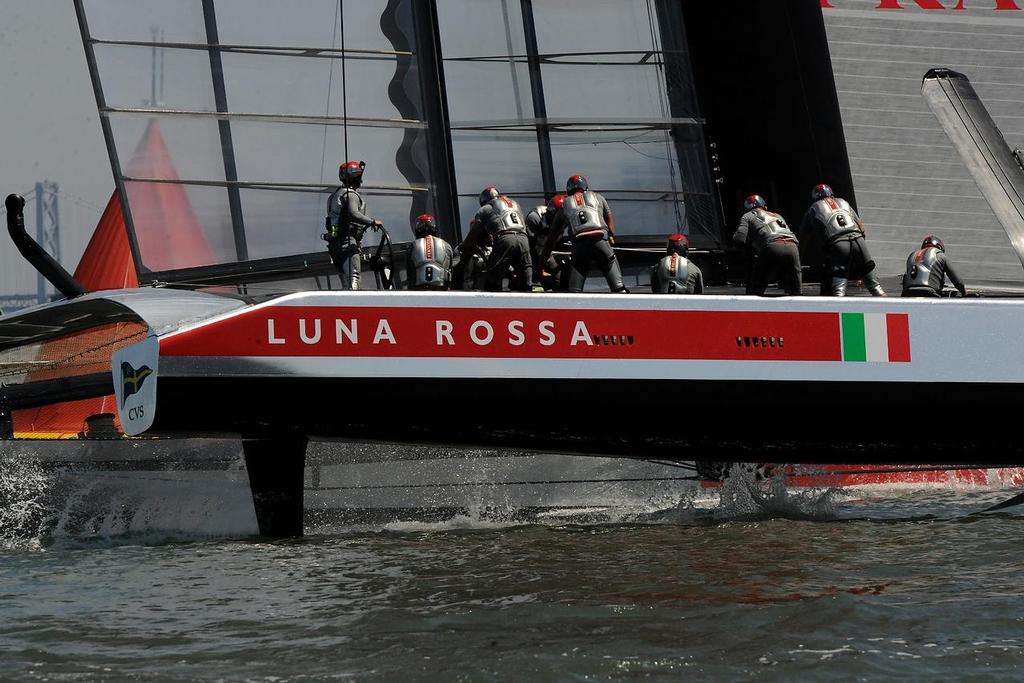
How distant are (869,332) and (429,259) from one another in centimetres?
311

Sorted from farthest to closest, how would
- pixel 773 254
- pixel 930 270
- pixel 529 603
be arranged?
pixel 930 270 → pixel 773 254 → pixel 529 603

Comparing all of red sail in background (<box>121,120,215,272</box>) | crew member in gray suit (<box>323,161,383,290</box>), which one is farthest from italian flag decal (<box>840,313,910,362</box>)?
red sail in background (<box>121,120,215,272</box>)

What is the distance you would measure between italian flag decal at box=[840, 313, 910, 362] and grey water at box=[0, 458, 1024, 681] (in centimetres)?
86

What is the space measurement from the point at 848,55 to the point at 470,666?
6191 mm

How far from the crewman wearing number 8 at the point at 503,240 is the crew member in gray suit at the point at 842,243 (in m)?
1.61

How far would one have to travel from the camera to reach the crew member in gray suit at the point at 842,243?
22.0ft

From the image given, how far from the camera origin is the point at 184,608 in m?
4.41

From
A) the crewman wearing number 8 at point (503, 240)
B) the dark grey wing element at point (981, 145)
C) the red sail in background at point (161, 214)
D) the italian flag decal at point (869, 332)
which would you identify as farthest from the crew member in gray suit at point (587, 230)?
the red sail in background at point (161, 214)

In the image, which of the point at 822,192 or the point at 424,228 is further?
the point at 424,228

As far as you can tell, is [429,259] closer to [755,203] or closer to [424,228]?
[424,228]

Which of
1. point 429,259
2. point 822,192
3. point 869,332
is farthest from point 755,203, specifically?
point 429,259

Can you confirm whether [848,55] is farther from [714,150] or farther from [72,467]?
[72,467]

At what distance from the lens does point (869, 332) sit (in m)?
5.39

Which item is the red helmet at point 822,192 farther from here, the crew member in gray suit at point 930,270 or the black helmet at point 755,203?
the crew member in gray suit at point 930,270
